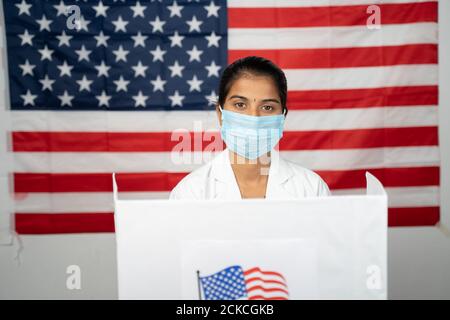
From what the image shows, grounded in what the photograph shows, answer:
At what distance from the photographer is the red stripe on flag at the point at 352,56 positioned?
2457 mm

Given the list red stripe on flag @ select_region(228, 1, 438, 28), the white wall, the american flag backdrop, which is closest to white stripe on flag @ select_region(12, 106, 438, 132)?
the american flag backdrop

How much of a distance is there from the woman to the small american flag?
671mm

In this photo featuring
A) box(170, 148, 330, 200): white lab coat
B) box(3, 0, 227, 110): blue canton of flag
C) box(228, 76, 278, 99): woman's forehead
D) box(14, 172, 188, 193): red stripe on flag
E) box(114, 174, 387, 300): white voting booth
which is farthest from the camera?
box(14, 172, 188, 193): red stripe on flag

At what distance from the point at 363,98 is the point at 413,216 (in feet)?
2.33

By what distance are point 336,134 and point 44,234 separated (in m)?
1.67

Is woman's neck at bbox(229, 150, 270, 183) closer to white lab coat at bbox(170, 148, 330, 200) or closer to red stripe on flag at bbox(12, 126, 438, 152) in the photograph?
white lab coat at bbox(170, 148, 330, 200)

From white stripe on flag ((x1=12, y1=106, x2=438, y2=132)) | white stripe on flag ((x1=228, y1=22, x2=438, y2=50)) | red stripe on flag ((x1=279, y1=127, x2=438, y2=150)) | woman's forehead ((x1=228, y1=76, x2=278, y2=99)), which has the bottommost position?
red stripe on flag ((x1=279, y1=127, x2=438, y2=150))

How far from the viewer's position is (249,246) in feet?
2.92

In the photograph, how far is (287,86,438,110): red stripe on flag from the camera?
2.48 metres

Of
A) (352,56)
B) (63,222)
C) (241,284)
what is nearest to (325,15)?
(352,56)

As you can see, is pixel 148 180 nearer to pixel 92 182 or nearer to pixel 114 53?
pixel 92 182

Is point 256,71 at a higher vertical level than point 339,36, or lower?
lower

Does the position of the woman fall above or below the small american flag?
above
